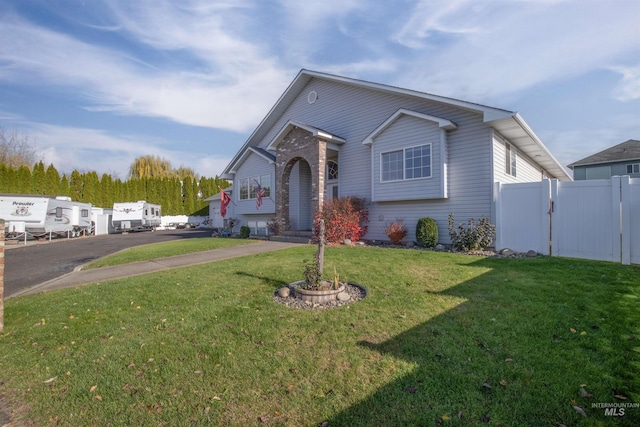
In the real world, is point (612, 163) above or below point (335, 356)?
above

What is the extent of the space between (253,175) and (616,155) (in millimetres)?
36656

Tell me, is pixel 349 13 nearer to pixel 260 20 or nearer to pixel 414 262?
pixel 260 20

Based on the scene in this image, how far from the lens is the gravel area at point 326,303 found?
15.9 ft

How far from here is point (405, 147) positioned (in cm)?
1237

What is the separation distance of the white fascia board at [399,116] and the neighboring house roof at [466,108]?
0.73 meters

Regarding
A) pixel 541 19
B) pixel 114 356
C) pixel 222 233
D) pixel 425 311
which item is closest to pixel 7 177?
pixel 222 233

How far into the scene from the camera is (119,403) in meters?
2.70

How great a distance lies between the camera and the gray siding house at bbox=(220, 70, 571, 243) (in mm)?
11047

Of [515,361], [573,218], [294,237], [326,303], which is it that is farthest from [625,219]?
[294,237]

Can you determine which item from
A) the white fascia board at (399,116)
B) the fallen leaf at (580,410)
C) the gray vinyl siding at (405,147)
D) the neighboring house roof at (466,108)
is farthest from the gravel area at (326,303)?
the white fascia board at (399,116)

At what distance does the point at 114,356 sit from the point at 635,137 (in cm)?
4685

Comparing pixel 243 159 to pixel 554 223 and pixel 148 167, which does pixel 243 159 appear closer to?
pixel 554 223

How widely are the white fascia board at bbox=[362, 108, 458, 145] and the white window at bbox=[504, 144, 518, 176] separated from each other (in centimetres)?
261

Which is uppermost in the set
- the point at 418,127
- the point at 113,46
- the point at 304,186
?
the point at 113,46
